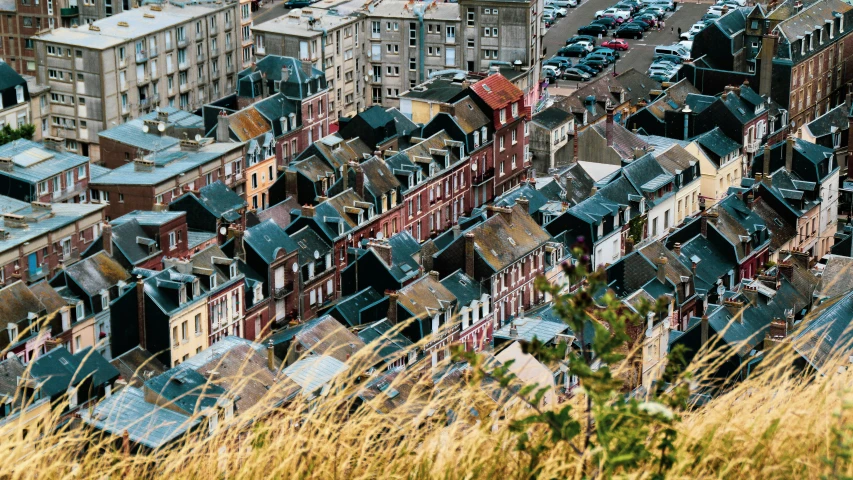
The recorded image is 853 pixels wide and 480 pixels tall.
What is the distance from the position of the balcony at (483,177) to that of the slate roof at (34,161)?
26.8 m

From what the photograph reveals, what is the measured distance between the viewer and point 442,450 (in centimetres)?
2161

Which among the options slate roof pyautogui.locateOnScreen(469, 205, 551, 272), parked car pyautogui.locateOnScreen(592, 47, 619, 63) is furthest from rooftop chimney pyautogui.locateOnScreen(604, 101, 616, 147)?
parked car pyautogui.locateOnScreen(592, 47, 619, 63)

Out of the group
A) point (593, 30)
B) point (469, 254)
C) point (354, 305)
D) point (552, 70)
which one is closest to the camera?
point (354, 305)

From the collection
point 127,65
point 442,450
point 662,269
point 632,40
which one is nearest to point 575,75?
point 632,40

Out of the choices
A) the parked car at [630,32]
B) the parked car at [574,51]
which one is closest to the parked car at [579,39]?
the parked car at [574,51]

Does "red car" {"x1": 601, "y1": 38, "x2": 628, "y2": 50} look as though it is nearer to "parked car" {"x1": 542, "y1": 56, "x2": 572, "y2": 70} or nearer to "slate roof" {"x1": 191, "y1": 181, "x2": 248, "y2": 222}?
"parked car" {"x1": 542, "y1": 56, "x2": 572, "y2": 70}

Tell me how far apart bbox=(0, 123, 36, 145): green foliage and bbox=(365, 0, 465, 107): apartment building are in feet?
101

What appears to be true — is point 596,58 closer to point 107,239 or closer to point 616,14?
point 616,14

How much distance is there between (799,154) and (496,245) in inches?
1109

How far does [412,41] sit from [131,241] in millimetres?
50988

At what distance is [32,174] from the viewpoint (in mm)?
97125

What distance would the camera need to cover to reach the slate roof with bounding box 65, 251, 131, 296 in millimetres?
79750

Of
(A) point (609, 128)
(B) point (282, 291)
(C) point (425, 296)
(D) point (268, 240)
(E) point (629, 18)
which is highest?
(A) point (609, 128)

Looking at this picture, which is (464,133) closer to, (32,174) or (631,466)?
(32,174)
